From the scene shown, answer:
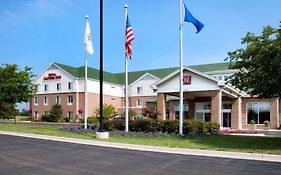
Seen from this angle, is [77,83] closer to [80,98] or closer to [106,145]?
[80,98]

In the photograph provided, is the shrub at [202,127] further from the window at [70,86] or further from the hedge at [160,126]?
the window at [70,86]

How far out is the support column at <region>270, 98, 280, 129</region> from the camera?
39656 millimetres

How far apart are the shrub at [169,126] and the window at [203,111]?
20.2 metres

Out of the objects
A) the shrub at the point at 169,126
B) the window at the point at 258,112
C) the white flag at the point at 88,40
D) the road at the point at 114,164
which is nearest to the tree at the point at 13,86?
the white flag at the point at 88,40

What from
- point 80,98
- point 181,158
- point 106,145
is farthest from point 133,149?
point 80,98

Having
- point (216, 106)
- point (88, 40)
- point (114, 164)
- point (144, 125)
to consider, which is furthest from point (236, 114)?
point (114, 164)

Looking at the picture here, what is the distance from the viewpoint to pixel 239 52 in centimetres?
1898

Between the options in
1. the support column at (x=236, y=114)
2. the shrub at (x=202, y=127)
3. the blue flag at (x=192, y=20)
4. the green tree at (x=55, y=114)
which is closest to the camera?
the blue flag at (x=192, y=20)

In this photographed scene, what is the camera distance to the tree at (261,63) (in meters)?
16.0

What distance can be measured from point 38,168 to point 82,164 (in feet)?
4.32

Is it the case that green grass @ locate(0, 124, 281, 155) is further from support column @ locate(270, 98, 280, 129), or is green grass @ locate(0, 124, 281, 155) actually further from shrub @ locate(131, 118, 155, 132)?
support column @ locate(270, 98, 280, 129)

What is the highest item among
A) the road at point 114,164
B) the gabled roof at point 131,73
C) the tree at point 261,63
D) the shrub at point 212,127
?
the gabled roof at point 131,73

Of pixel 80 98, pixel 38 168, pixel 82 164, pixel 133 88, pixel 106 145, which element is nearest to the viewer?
pixel 38 168

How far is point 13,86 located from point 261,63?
22857 mm
